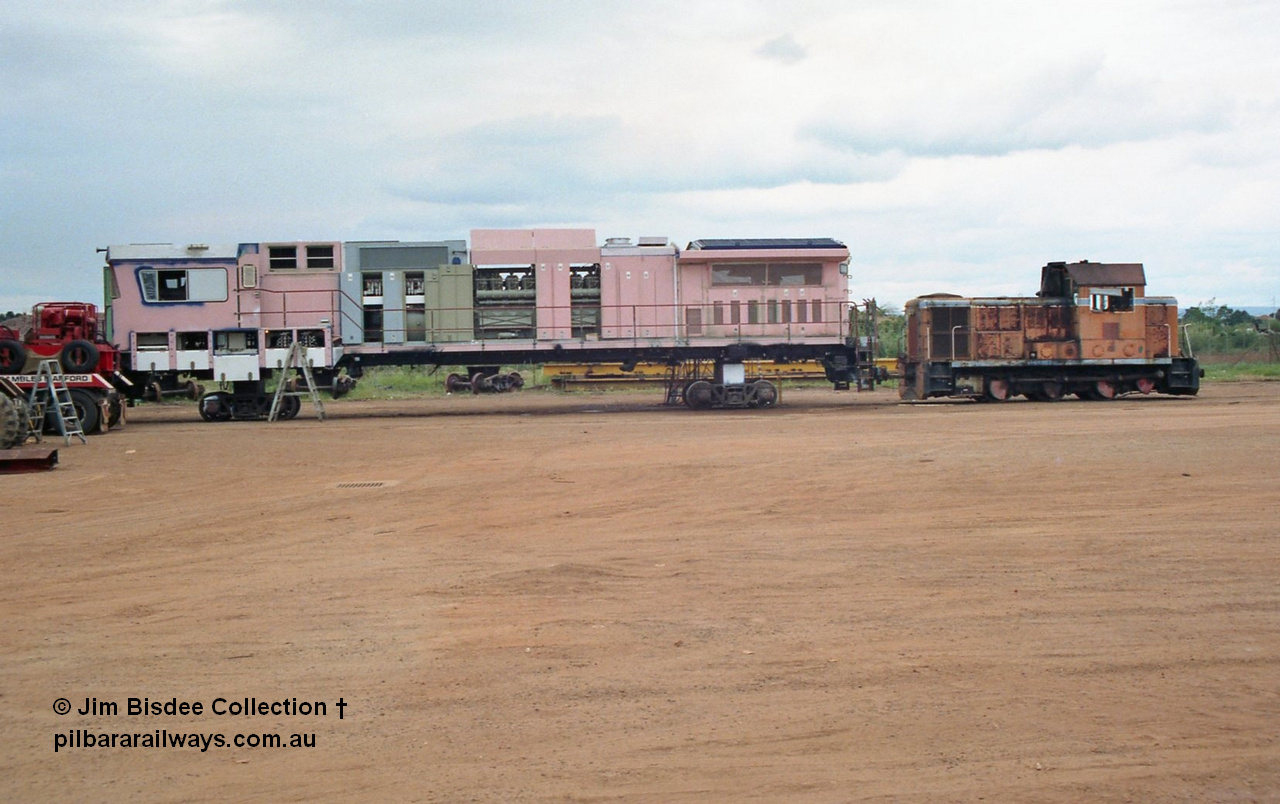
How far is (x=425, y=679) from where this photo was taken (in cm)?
618

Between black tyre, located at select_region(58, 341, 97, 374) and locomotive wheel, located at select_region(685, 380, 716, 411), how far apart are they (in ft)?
48.9

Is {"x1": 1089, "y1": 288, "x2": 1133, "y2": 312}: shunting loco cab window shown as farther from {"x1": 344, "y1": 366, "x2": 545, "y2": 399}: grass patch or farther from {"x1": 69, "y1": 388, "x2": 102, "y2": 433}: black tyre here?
{"x1": 69, "y1": 388, "x2": 102, "y2": 433}: black tyre

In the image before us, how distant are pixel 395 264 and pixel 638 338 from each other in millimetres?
6767

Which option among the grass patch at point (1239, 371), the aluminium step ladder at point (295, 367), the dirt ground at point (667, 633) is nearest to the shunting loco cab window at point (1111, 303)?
the grass patch at point (1239, 371)

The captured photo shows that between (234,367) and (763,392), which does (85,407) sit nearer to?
(234,367)

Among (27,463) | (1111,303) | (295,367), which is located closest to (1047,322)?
(1111,303)

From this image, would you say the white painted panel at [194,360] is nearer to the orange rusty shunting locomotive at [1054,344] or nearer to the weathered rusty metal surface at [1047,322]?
the orange rusty shunting locomotive at [1054,344]

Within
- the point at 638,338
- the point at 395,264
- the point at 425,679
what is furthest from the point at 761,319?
the point at 425,679

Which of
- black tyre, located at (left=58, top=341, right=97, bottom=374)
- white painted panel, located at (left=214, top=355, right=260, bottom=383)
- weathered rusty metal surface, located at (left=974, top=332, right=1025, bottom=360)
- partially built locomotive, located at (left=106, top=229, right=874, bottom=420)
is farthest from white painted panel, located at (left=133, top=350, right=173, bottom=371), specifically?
weathered rusty metal surface, located at (left=974, top=332, right=1025, bottom=360)

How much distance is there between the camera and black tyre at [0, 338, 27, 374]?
25125 millimetres

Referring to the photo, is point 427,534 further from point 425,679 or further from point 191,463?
point 191,463

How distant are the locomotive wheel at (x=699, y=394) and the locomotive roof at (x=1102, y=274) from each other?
36.9ft

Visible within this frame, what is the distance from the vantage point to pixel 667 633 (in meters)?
7.05

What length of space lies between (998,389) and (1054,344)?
80.3 inches
